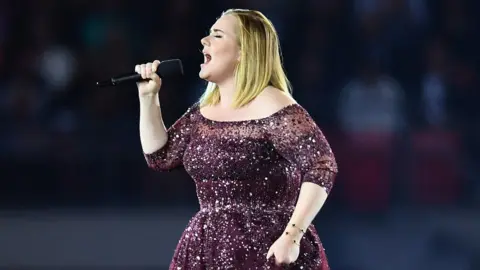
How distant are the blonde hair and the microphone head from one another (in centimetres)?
14

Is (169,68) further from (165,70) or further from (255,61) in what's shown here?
(255,61)

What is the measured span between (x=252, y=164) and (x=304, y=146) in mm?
121

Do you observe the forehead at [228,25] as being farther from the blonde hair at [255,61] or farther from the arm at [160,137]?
the arm at [160,137]

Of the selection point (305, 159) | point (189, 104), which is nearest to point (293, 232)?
point (305, 159)

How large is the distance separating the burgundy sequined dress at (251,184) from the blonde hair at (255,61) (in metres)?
0.08

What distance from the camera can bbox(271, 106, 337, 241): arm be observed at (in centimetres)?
207

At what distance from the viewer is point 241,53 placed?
2.22m
